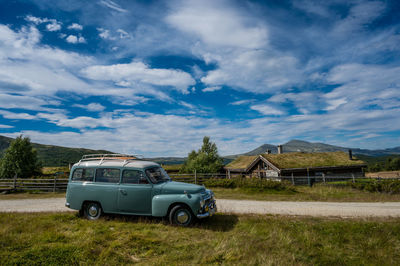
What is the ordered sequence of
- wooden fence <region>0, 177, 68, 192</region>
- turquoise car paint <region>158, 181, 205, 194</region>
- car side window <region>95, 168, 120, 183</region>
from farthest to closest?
wooden fence <region>0, 177, 68, 192</region>
car side window <region>95, 168, 120, 183</region>
turquoise car paint <region>158, 181, 205, 194</region>

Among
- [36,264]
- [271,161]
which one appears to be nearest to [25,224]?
[36,264]

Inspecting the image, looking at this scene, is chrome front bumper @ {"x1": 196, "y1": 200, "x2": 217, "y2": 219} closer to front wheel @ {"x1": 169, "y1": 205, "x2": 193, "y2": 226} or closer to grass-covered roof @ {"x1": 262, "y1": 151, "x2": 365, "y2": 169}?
front wheel @ {"x1": 169, "y1": 205, "x2": 193, "y2": 226}

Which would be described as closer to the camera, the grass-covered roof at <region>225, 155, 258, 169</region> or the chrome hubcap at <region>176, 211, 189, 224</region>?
the chrome hubcap at <region>176, 211, 189, 224</region>

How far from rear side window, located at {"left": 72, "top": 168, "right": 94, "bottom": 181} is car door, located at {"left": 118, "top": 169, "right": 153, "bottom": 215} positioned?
1473 millimetres

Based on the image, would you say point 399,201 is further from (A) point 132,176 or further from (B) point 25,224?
(B) point 25,224

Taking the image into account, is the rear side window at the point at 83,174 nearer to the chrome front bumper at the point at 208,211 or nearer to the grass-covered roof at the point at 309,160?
the chrome front bumper at the point at 208,211

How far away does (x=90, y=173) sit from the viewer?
8.49 metres

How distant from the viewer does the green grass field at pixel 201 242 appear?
5043 millimetres

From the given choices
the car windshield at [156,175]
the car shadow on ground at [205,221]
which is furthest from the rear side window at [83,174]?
the car windshield at [156,175]

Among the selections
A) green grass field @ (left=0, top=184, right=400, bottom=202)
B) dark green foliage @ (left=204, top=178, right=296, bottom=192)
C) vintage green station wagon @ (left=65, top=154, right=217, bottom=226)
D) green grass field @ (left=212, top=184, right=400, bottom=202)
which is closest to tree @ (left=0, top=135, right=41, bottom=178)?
green grass field @ (left=0, top=184, right=400, bottom=202)

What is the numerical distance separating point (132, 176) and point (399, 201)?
15397 millimetres

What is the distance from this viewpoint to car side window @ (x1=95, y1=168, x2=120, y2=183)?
8.13m

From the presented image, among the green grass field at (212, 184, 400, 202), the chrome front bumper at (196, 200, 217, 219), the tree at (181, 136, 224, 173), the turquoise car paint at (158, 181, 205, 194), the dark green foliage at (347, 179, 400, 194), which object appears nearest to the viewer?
the chrome front bumper at (196, 200, 217, 219)

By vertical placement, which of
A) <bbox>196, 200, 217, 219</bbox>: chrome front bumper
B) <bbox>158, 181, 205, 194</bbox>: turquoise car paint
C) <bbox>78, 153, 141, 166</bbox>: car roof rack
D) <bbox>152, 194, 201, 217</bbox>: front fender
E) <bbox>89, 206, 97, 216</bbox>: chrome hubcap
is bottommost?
<bbox>89, 206, 97, 216</bbox>: chrome hubcap
